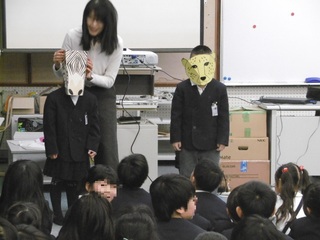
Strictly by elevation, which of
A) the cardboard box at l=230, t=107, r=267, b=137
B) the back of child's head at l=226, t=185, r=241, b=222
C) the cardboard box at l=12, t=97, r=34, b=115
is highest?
the cardboard box at l=12, t=97, r=34, b=115

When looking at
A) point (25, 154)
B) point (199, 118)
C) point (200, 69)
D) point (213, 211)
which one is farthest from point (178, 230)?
point (25, 154)

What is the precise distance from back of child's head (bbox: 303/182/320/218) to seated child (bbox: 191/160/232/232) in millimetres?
382

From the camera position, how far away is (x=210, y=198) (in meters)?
2.92

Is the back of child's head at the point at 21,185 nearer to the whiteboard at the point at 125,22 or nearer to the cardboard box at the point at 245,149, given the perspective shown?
the cardboard box at the point at 245,149

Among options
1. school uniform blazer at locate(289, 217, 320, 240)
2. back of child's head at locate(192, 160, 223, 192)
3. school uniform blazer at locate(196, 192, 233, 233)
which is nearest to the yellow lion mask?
back of child's head at locate(192, 160, 223, 192)

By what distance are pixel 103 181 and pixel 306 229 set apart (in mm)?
1087

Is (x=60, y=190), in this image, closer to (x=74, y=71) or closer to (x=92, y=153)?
(x=92, y=153)

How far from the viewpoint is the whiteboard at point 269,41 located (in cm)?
605

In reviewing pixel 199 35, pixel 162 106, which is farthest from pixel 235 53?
pixel 162 106

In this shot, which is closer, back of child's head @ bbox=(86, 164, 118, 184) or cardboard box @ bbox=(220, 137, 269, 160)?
back of child's head @ bbox=(86, 164, 118, 184)

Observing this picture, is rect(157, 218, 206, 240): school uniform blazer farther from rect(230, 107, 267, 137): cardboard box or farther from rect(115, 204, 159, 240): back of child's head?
rect(230, 107, 267, 137): cardboard box

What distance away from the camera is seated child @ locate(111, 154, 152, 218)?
9.70 feet

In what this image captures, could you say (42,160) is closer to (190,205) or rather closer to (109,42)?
(109,42)

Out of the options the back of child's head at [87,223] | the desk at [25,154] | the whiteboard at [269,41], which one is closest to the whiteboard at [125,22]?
the whiteboard at [269,41]
